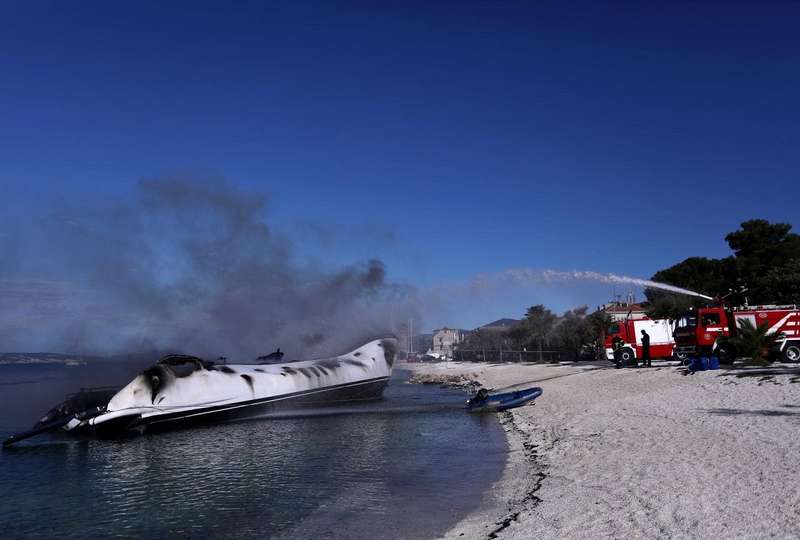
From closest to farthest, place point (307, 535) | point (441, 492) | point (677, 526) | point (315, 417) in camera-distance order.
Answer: point (677, 526)
point (307, 535)
point (441, 492)
point (315, 417)

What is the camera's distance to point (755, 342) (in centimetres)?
3519

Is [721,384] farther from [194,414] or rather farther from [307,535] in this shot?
[194,414]

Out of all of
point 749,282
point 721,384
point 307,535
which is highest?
point 749,282

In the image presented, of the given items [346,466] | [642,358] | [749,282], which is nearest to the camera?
[346,466]

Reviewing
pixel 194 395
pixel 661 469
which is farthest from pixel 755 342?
pixel 194 395

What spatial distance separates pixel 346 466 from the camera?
2077 centimetres

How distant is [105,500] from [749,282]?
76.9m

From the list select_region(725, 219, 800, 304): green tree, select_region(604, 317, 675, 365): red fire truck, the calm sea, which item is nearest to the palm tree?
select_region(604, 317, 675, 365): red fire truck

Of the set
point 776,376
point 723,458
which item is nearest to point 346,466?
point 723,458

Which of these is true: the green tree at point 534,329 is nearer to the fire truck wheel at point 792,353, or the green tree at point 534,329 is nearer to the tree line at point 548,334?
the tree line at point 548,334

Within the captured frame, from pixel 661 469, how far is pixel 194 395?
25.0 meters

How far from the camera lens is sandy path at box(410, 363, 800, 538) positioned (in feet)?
34.9

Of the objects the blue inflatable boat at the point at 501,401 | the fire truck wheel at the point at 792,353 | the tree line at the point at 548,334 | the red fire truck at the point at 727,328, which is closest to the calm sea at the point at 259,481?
the blue inflatable boat at the point at 501,401

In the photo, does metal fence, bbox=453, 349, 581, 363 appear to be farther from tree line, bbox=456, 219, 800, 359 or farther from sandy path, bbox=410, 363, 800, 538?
sandy path, bbox=410, 363, 800, 538
